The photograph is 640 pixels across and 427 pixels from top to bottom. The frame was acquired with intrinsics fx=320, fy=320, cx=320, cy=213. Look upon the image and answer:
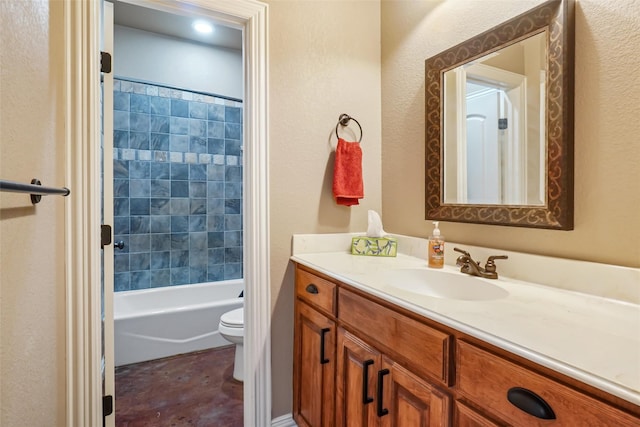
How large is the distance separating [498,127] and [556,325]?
2.70ft

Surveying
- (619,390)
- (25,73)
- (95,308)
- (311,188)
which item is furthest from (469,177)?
(95,308)

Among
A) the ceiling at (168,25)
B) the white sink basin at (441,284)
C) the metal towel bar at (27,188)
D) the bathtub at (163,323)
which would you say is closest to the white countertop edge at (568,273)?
the white sink basin at (441,284)

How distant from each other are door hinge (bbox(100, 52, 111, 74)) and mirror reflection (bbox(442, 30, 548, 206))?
1.53 metres

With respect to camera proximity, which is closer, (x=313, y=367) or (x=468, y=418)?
(x=468, y=418)

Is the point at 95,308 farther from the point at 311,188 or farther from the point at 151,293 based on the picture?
the point at 151,293

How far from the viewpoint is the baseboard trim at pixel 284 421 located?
5.26 feet

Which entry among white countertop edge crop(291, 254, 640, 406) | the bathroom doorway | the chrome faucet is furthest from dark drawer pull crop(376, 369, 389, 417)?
the bathroom doorway

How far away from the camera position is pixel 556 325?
701 mm

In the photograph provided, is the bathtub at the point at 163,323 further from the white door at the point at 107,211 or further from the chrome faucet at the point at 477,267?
the chrome faucet at the point at 477,267

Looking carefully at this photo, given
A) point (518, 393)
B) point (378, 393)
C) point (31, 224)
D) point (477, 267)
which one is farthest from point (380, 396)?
point (31, 224)

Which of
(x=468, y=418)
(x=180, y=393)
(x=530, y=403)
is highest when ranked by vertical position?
(x=530, y=403)

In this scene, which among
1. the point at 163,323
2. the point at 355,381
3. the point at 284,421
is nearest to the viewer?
the point at 355,381

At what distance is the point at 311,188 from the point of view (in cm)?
170

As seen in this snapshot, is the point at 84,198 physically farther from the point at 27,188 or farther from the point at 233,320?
the point at 233,320
